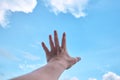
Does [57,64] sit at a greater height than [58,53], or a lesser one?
lesser

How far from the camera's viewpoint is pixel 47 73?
7.32ft

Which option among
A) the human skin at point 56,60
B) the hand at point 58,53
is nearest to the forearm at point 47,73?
the human skin at point 56,60

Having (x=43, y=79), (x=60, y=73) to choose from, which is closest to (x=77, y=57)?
(x=60, y=73)

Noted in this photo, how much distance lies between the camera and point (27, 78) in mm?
1855

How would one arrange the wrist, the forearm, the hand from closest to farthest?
the forearm → the wrist → the hand


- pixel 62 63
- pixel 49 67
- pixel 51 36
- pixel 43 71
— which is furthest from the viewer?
pixel 51 36

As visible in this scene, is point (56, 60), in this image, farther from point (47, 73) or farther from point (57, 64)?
point (47, 73)

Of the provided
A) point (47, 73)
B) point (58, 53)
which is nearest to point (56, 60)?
point (58, 53)

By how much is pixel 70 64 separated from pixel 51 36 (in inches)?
18.8

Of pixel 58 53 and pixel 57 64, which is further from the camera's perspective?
pixel 58 53

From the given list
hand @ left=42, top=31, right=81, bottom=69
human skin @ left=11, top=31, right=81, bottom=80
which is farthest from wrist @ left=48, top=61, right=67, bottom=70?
hand @ left=42, top=31, right=81, bottom=69

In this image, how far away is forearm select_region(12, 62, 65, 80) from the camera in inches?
75.8

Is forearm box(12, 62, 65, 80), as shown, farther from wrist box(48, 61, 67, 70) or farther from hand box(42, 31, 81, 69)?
hand box(42, 31, 81, 69)

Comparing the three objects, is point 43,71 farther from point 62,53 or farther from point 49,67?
point 62,53
